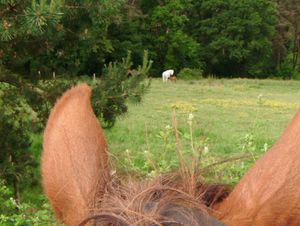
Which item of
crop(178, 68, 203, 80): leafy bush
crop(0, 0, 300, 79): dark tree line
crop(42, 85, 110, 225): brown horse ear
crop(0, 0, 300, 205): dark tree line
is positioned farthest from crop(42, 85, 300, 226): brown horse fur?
crop(178, 68, 203, 80): leafy bush

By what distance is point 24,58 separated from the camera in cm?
426

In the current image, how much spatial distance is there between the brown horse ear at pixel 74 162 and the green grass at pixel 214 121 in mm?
56

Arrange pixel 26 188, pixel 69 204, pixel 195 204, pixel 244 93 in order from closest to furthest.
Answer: pixel 195 204
pixel 69 204
pixel 26 188
pixel 244 93

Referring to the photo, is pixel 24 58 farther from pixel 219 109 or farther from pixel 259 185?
pixel 219 109

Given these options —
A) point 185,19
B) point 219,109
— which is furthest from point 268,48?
point 219,109

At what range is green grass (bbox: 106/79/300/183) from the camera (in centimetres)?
274

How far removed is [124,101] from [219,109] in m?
10.3

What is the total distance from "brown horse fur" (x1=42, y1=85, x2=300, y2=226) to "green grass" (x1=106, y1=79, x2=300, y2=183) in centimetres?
7

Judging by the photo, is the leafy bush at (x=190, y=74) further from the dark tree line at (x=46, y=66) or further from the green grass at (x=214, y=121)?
the dark tree line at (x=46, y=66)

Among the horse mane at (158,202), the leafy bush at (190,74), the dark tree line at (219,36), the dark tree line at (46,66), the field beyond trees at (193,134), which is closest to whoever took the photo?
the horse mane at (158,202)

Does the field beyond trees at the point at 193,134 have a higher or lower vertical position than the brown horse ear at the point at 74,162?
lower

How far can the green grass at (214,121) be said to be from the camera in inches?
108

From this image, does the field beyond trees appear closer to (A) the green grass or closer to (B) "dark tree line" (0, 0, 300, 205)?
(A) the green grass

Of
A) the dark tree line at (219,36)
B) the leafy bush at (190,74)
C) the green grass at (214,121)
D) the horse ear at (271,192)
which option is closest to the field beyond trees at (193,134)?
the green grass at (214,121)
